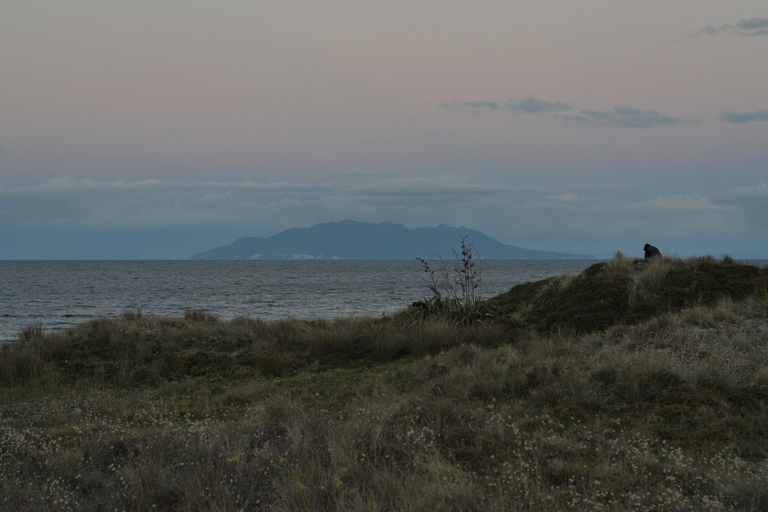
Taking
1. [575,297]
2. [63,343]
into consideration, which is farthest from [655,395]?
[63,343]

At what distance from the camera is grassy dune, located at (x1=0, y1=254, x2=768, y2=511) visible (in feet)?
15.1

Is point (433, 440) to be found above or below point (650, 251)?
below

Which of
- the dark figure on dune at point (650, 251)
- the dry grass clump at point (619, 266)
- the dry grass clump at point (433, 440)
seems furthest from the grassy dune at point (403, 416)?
the dark figure on dune at point (650, 251)

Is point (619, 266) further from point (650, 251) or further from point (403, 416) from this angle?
point (403, 416)

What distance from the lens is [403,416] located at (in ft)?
20.4

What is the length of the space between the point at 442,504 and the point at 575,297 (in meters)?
10.7

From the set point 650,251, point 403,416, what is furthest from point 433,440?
point 650,251

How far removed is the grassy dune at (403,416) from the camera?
4.61 meters

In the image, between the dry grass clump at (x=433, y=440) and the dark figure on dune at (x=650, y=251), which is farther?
the dark figure on dune at (x=650, y=251)

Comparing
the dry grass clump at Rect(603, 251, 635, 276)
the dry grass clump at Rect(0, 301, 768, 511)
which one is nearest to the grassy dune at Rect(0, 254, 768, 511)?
the dry grass clump at Rect(0, 301, 768, 511)

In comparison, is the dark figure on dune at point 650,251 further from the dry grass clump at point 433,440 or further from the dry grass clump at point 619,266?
the dry grass clump at point 433,440

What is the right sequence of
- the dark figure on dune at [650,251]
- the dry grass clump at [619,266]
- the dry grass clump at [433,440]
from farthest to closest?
the dark figure on dune at [650,251] < the dry grass clump at [619,266] < the dry grass clump at [433,440]

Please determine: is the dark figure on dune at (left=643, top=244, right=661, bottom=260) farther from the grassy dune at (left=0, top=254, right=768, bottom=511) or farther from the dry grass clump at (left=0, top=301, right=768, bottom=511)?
the dry grass clump at (left=0, top=301, right=768, bottom=511)

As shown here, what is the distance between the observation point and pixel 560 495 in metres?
4.41
